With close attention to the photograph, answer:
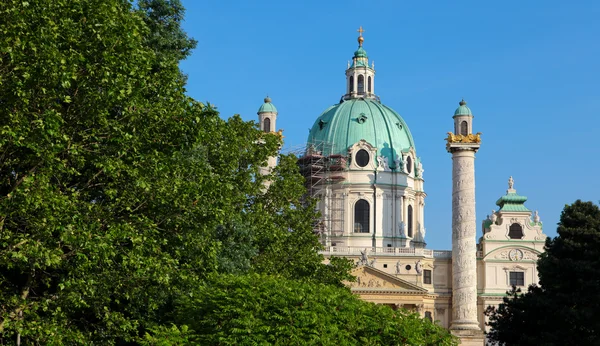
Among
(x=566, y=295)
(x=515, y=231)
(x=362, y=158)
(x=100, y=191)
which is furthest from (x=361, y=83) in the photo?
(x=100, y=191)

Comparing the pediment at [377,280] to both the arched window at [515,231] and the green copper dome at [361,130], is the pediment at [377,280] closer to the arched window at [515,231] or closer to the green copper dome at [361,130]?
the arched window at [515,231]

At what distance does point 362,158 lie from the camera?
8200 centimetres

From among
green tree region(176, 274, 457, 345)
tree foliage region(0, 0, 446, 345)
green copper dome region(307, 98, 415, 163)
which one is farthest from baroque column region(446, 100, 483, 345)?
green tree region(176, 274, 457, 345)

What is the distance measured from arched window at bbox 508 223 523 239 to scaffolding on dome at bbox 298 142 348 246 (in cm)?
1522

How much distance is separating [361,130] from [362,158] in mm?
2989

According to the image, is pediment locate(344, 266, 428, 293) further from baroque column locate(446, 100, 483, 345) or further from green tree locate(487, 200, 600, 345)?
green tree locate(487, 200, 600, 345)

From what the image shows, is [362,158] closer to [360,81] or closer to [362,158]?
[362,158]

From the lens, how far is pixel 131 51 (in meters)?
22.0

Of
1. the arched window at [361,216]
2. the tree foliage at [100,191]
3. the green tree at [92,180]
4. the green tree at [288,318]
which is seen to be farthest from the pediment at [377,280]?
the green tree at [288,318]

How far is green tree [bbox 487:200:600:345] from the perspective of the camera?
37.0m

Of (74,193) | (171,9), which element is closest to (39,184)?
(74,193)

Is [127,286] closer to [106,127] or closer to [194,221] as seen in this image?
[194,221]

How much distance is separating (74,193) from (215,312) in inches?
203

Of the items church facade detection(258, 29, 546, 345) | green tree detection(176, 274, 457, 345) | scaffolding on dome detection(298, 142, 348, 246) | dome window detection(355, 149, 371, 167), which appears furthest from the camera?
dome window detection(355, 149, 371, 167)
